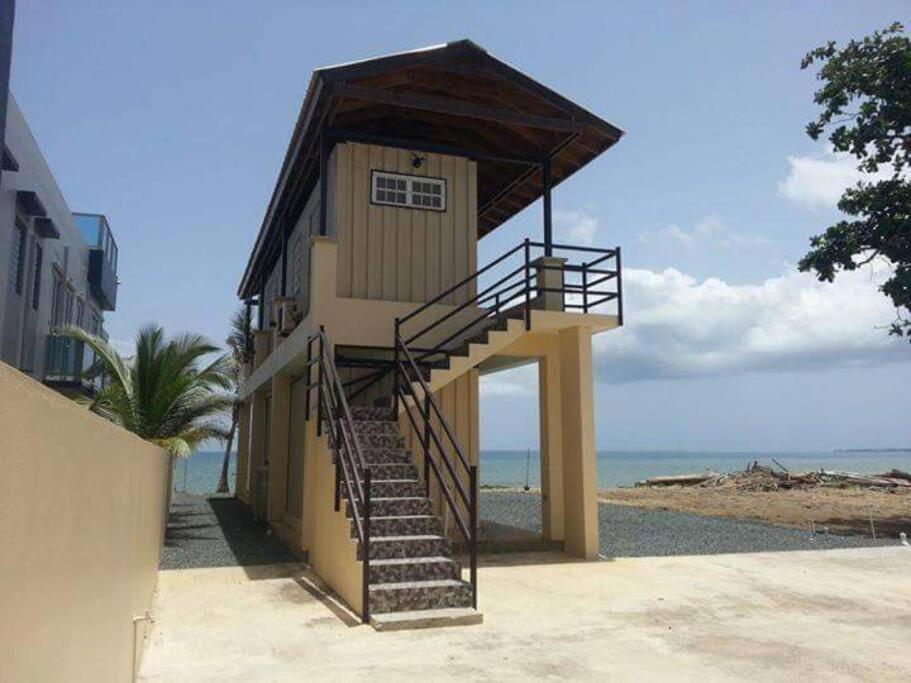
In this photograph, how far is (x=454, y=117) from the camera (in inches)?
478

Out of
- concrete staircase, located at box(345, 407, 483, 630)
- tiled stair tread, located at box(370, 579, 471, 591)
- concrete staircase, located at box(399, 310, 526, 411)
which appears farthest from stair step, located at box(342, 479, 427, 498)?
concrete staircase, located at box(399, 310, 526, 411)

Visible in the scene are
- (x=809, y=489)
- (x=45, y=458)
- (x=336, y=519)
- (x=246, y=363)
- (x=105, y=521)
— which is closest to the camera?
(x=45, y=458)

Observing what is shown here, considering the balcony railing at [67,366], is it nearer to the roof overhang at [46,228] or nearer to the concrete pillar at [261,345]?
the roof overhang at [46,228]

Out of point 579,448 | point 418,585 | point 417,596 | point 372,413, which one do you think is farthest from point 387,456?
point 579,448

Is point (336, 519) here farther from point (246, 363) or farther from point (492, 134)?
point (246, 363)

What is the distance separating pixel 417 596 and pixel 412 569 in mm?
365

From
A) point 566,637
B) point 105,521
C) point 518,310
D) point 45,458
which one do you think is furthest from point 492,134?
point 45,458

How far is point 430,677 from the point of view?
5.16 metres

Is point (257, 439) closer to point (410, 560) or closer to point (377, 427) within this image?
point (377, 427)

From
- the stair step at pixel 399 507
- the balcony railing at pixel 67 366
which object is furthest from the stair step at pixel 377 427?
the balcony railing at pixel 67 366

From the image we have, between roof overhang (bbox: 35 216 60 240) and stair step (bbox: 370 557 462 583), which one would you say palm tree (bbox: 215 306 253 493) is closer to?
roof overhang (bbox: 35 216 60 240)

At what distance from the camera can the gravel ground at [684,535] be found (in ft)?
38.2

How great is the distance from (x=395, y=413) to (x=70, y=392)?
9.78 m

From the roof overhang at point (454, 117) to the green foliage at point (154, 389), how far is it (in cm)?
398
